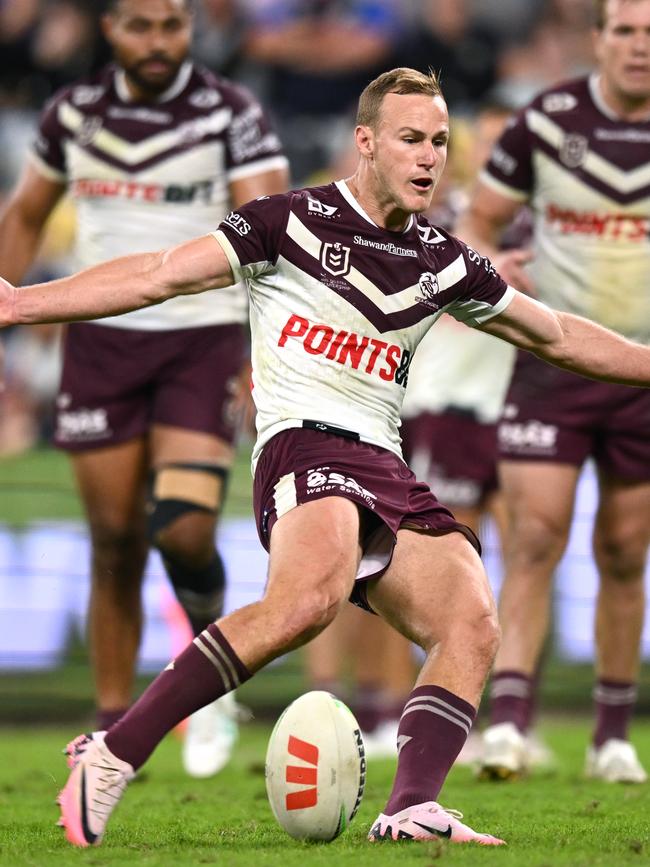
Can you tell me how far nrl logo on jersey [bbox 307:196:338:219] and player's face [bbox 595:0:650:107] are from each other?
2.37 metres

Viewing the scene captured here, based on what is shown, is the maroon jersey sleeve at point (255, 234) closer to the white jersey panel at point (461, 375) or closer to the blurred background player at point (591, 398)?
the blurred background player at point (591, 398)

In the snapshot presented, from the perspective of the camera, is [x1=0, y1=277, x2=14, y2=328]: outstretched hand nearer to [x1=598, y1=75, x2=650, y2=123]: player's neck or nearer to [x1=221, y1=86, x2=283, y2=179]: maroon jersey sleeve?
[x1=221, y1=86, x2=283, y2=179]: maroon jersey sleeve

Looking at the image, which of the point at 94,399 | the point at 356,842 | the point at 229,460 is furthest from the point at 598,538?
the point at 356,842

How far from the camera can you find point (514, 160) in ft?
23.5

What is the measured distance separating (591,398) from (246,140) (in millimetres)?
1832

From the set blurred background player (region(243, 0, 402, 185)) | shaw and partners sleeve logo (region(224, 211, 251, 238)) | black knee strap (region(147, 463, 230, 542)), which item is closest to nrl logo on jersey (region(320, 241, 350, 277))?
shaw and partners sleeve logo (region(224, 211, 251, 238))

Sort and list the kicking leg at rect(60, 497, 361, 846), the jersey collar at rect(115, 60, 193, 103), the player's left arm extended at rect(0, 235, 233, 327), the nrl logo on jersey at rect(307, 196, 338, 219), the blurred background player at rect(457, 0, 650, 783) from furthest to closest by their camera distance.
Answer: the jersey collar at rect(115, 60, 193, 103) → the blurred background player at rect(457, 0, 650, 783) → the nrl logo on jersey at rect(307, 196, 338, 219) → the player's left arm extended at rect(0, 235, 233, 327) → the kicking leg at rect(60, 497, 361, 846)

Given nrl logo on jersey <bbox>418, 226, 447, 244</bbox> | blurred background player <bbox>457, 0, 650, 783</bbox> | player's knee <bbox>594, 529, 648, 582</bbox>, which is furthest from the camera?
player's knee <bbox>594, 529, 648, 582</bbox>

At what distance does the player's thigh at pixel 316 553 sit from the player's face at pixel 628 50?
9.63ft

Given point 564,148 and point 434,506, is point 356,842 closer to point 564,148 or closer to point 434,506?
point 434,506

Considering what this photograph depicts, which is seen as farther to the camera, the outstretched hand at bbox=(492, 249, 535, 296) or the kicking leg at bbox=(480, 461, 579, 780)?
the kicking leg at bbox=(480, 461, 579, 780)

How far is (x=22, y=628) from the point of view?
9.99m

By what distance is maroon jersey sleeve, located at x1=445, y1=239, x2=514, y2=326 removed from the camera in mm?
5059

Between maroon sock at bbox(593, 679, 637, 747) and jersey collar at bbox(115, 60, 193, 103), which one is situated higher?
jersey collar at bbox(115, 60, 193, 103)
